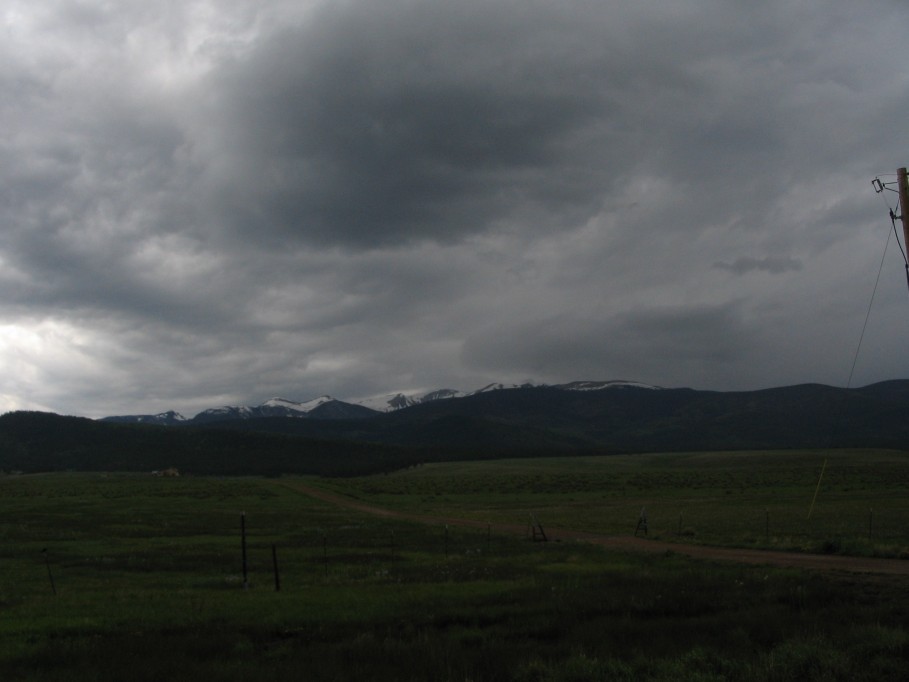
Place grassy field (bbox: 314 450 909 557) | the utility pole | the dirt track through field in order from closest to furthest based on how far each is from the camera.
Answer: the utility pole
the dirt track through field
grassy field (bbox: 314 450 909 557)

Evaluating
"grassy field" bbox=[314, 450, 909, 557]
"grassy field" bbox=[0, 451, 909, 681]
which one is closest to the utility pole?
"grassy field" bbox=[0, 451, 909, 681]

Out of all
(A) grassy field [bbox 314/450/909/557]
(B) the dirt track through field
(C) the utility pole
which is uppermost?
(C) the utility pole

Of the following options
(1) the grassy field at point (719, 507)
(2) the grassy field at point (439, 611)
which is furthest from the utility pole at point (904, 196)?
(1) the grassy field at point (719, 507)

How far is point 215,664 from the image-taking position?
1188 cm

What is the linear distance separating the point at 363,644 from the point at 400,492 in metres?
88.0

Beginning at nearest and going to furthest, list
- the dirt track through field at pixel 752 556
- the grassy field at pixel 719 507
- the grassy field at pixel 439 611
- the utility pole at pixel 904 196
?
the grassy field at pixel 439 611 → the utility pole at pixel 904 196 → the dirt track through field at pixel 752 556 → the grassy field at pixel 719 507

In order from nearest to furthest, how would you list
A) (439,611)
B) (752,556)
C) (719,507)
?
(439,611)
(752,556)
(719,507)

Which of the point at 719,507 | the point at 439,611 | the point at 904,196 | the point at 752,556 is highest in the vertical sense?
the point at 904,196

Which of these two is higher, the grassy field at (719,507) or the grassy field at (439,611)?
the grassy field at (439,611)

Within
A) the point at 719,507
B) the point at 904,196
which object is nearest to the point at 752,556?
the point at 904,196

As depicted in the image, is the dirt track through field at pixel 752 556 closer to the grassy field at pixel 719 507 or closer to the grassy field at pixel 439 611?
the grassy field at pixel 719 507

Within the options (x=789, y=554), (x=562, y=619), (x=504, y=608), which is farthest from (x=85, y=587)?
(x=789, y=554)

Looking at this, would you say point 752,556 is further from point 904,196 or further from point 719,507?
point 719,507

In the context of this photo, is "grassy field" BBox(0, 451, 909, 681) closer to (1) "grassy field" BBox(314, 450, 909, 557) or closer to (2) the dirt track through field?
(1) "grassy field" BBox(314, 450, 909, 557)
